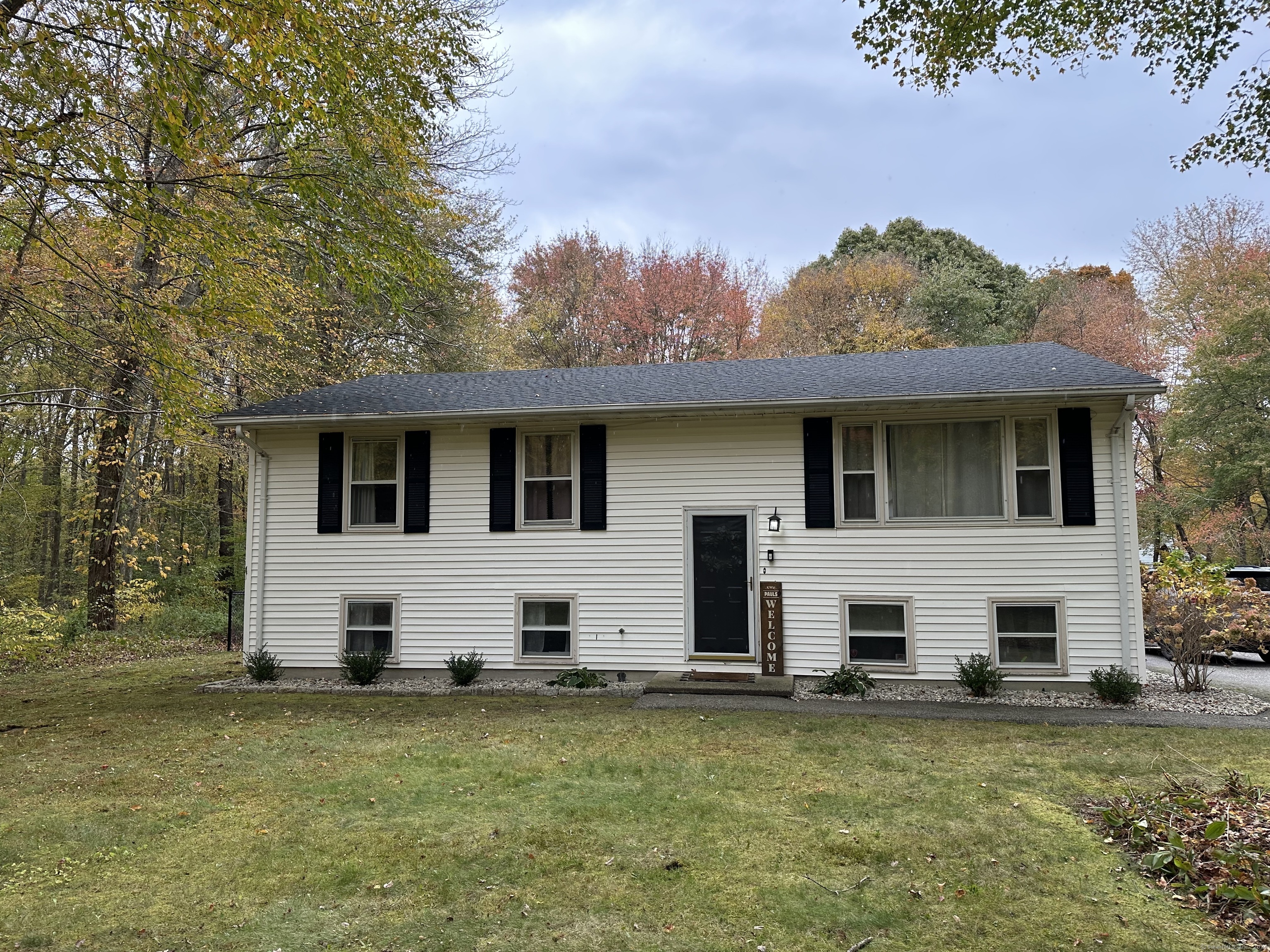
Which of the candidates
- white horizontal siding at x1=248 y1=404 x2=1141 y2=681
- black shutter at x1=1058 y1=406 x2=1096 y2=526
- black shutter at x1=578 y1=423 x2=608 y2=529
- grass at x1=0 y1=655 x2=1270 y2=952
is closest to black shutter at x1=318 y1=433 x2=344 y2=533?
white horizontal siding at x1=248 y1=404 x2=1141 y2=681

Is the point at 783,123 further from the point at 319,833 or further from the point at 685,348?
the point at 319,833

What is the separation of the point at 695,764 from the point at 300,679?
6.71 metres

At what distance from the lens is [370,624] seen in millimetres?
10648

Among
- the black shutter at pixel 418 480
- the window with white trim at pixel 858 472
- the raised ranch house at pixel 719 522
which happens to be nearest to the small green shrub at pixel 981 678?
the raised ranch house at pixel 719 522

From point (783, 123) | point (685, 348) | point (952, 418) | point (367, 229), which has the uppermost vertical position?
point (783, 123)

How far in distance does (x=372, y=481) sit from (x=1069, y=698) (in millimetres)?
8940

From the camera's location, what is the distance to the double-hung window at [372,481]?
35.2 ft

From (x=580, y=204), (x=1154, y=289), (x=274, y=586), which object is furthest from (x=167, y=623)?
(x=1154, y=289)

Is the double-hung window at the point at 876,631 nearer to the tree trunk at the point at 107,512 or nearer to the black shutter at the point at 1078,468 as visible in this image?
the black shutter at the point at 1078,468

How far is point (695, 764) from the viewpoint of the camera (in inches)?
235

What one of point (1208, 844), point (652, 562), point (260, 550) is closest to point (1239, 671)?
point (652, 562)

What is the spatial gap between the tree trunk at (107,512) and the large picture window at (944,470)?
41.2ft

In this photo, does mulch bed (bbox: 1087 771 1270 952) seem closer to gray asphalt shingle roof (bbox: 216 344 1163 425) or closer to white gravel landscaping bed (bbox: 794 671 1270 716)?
white gravel landscaping bed (bbox: 794 671 1270 716)

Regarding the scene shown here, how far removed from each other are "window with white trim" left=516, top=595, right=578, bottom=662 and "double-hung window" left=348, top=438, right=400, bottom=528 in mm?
2247
